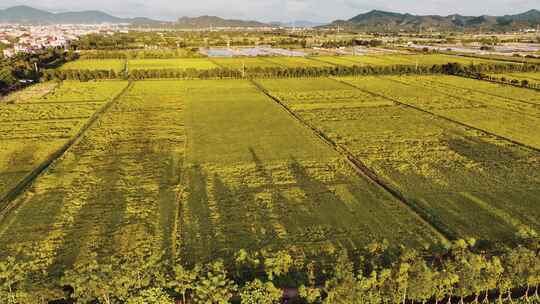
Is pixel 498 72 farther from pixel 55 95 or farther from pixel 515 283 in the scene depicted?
pixel 55 95

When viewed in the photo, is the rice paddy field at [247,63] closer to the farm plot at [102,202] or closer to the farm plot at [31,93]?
the farm plot at [31,93]

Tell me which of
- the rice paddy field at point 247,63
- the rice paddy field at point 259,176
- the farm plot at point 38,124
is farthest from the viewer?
the rice paddy field at point 247,63

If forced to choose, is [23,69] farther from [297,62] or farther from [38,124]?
[297,62]

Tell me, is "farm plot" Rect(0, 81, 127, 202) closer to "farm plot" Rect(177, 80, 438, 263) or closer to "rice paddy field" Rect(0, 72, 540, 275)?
"rice paddy field" Rect(0, 72, 540, 275)

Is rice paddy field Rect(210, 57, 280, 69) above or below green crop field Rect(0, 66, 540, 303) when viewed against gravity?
above

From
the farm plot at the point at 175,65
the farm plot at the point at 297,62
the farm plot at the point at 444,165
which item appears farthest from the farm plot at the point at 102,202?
the farm plot at the point at 297,62

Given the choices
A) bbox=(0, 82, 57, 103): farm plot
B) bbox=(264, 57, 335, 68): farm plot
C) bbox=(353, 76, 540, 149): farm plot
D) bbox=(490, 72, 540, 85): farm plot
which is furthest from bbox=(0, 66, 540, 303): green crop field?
bbox=(264, 57, 335, 68): farm plot

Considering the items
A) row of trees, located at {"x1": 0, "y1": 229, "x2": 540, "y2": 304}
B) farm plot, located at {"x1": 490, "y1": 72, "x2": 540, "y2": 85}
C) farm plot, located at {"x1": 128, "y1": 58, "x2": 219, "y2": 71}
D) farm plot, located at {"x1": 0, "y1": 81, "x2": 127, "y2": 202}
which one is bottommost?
row of trees, located at {"x1": 0, "y1": 229, "x2": 540, "y2": 304}
